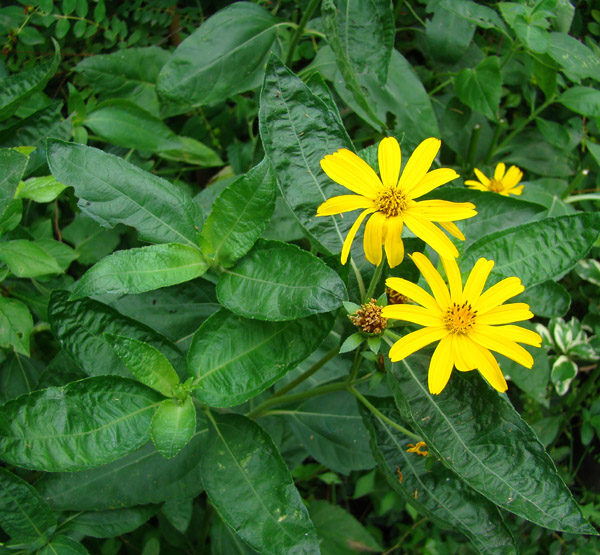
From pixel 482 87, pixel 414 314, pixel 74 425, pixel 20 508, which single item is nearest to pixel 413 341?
pixel 414 314

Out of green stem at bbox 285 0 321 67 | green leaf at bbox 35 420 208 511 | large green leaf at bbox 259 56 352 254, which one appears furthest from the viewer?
green stem at bbox 285 0 321 67

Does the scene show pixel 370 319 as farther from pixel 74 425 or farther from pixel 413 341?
pixel 74 425

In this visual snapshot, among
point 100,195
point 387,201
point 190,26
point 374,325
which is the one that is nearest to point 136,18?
point 190,26

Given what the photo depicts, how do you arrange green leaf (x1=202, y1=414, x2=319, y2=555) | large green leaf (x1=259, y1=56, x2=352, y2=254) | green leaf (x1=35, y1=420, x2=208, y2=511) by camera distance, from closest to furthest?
1. green leaf (x1=202, y1=414, x2=319, y2=555)
2. large green leaf (x1=259, y1=56, x2=352, y2=254)
3. green leaf (x1=35, y1=420, x2=208, y2=511)

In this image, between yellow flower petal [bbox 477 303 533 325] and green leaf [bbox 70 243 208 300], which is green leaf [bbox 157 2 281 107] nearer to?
green leaf [bbox 70 243 208 300]

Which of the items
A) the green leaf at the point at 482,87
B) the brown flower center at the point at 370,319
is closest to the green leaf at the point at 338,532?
the brown flower center at the point at 370,319

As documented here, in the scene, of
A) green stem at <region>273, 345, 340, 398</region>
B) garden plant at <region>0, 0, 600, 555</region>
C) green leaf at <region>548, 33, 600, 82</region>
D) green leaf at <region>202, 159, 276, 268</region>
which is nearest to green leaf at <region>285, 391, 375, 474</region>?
garden plant at <region>0, 0, 600, 555</region>

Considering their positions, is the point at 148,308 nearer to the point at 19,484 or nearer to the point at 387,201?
the point at 19,484
